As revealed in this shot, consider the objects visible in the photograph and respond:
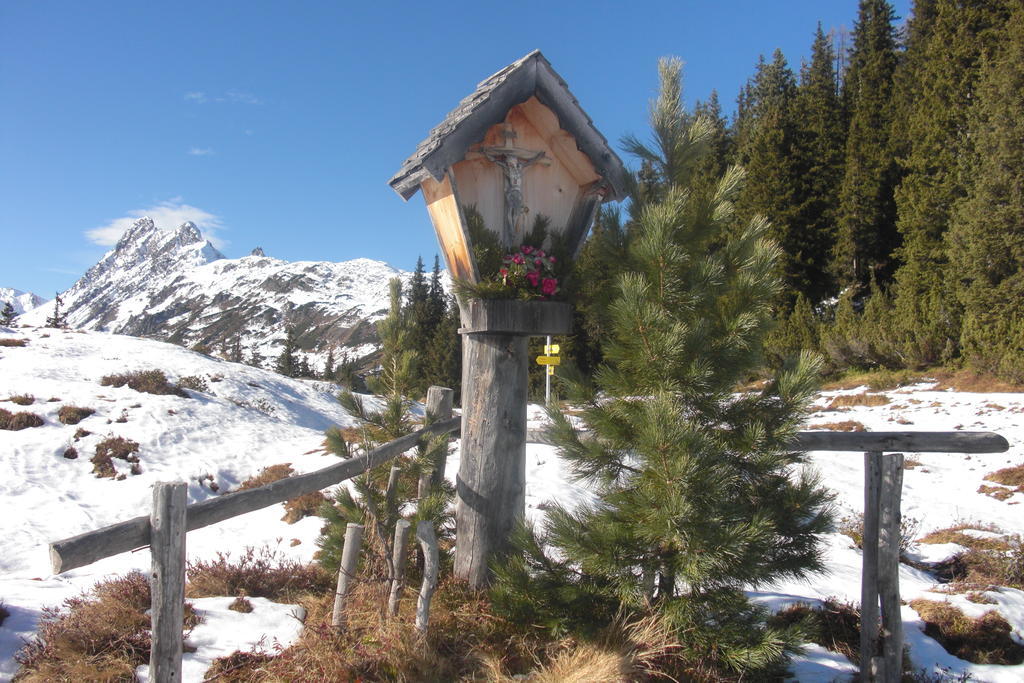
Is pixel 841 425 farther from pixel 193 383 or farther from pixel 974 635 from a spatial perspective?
pixel 193 383

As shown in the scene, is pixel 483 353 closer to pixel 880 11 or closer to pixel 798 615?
pixel 798 615

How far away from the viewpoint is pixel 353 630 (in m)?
3.53

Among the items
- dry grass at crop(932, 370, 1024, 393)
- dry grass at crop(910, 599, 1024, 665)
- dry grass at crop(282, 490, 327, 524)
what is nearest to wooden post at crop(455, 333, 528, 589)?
dry grass at crop(910, 599, 1024, 665)

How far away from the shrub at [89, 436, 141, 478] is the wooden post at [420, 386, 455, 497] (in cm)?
772

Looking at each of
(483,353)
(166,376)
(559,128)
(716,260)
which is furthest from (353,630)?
(166,376)

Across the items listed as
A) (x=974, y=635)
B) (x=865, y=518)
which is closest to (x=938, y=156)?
(x=974, y=635)

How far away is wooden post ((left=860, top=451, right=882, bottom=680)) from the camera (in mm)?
3705

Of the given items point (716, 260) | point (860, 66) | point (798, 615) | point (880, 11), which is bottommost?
point (798, 615)

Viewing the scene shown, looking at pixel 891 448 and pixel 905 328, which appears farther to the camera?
pixel 905 328

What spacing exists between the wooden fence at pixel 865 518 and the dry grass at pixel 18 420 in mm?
9945

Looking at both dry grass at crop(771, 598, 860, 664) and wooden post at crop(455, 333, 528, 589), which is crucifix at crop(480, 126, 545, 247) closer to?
wooden post at crop(455, 333, 528, 589)

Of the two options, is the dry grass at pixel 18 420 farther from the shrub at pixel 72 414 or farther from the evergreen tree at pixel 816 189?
the evergreen tree at pixel 816 189

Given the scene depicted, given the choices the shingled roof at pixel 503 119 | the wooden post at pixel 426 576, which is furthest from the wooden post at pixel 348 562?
the shingled roof at pixel 503 119

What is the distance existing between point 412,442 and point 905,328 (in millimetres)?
20116
